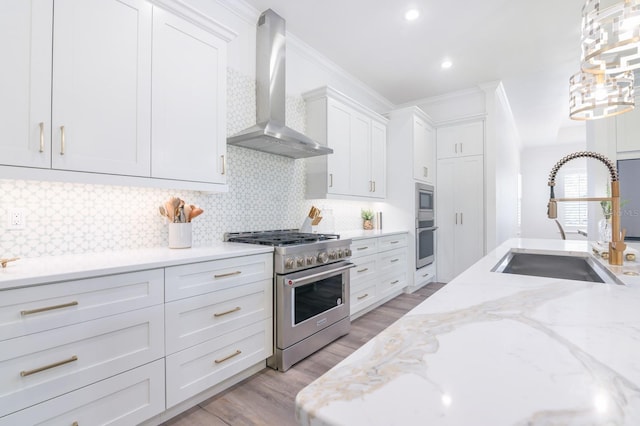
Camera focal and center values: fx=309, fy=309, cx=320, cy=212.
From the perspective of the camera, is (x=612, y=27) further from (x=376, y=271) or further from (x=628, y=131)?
(x=628, y=131)

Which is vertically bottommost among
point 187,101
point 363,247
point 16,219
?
point 363,247

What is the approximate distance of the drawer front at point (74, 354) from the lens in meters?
1.18

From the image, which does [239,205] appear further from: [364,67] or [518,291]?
[364,67]

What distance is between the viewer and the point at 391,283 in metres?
3.86

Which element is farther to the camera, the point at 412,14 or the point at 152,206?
the point at 412,14

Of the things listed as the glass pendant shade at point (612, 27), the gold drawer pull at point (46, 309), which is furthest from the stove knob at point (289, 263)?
the glass pendant shade at point (612, 27)

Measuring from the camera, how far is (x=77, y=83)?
1544mm

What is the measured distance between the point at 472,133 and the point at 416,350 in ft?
15.6

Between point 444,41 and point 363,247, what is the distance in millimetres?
2366

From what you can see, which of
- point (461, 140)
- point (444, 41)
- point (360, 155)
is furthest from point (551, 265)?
point (461, 140)

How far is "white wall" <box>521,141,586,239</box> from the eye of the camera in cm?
790

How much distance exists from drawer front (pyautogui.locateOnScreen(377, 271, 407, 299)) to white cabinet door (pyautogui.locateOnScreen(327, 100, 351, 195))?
45.4 inches

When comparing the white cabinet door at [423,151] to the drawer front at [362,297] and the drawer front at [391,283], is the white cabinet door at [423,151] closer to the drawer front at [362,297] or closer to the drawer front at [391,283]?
the drawer front at [391,283]

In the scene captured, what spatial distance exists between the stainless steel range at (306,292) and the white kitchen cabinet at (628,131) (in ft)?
10.8
